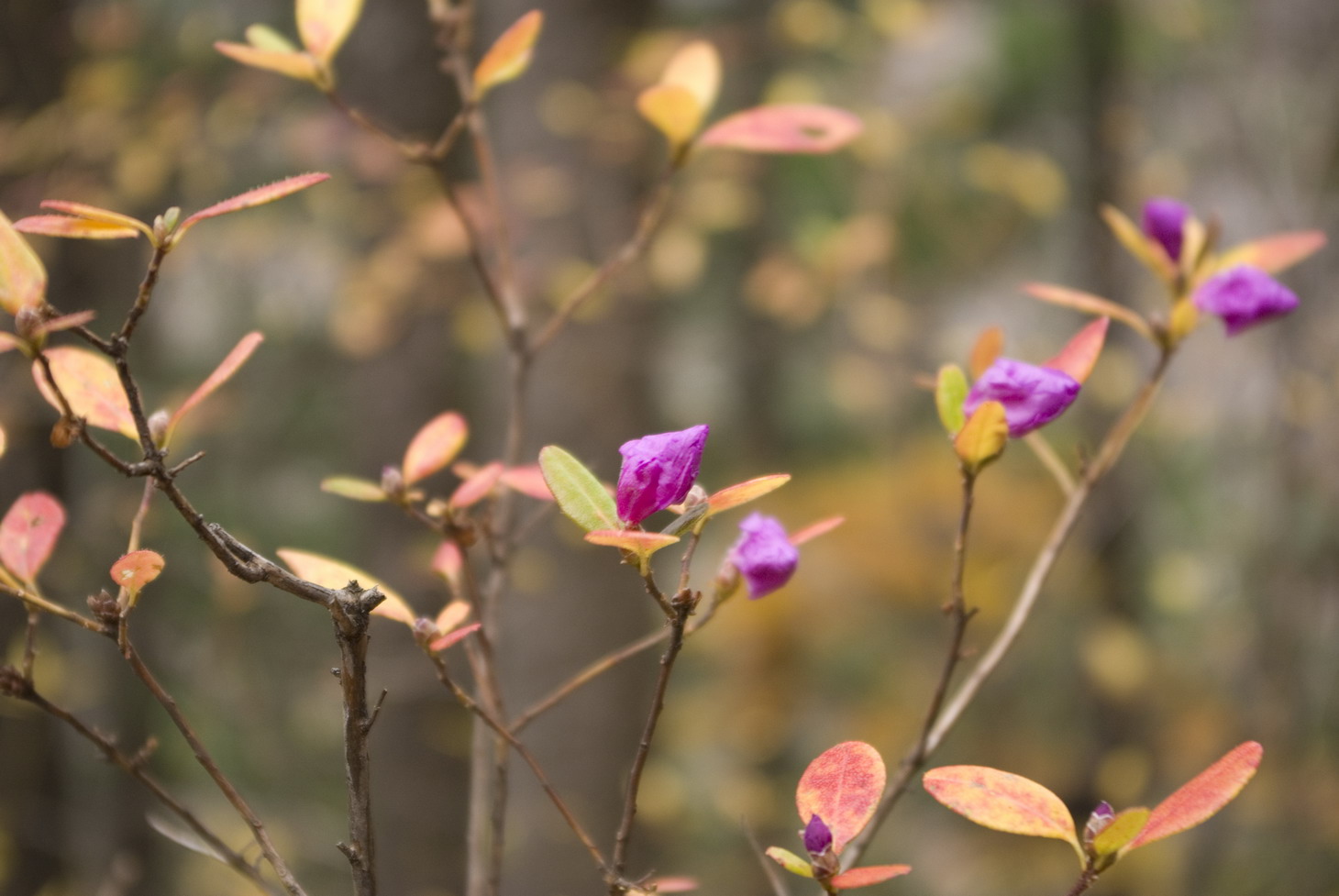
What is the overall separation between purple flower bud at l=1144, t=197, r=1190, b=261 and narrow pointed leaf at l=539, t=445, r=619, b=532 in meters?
0.53

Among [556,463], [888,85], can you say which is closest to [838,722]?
[888,85]

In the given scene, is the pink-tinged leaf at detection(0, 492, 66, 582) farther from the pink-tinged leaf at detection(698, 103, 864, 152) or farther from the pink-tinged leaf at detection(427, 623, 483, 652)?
the pink-tinged leaf at detection(698, 103, 864, 152)

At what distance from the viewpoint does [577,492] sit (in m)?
0.52

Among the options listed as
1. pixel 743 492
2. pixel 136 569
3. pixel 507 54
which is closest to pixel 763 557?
pixel 743 492

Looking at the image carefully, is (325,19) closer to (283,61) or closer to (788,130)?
(283,61)

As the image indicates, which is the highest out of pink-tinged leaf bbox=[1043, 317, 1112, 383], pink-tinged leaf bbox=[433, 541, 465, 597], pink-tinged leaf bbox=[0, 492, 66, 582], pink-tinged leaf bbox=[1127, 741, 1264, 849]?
pink-tinged leaf bbox=[1043, 317, 1112, 383]

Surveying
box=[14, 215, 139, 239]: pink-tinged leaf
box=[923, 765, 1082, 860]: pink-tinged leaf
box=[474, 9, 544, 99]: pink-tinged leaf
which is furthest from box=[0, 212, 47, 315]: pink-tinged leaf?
box=[923, 765, 1082, 860]: pink-tinged leaf

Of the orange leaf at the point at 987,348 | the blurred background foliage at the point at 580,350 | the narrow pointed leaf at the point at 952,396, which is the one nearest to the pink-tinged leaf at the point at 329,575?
the narrow pointed leaf at the point at 952,396

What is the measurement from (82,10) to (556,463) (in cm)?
283

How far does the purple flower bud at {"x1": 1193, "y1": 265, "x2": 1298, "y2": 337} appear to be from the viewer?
28.8 inches

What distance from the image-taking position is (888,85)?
398cm

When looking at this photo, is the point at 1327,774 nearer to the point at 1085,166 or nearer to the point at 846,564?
the point at 1085,166

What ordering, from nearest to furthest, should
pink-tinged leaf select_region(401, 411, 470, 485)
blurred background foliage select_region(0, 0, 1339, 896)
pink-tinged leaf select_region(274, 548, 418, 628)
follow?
pink-tinged leaf select_region(274, 548, 418, 628) < pink-tinged leaf select_region(401, 411, 470, 485) < blurred background foliage select_region(0, 0, 1339, 896)

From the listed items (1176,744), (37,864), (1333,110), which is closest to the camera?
(1333,110)
